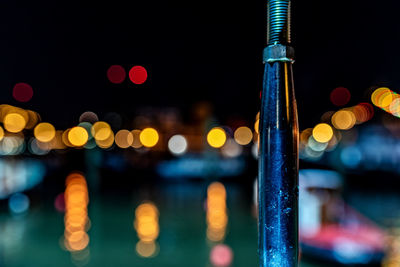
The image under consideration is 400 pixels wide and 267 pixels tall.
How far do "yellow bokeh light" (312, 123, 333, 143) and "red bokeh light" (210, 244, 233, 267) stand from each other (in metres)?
95.7

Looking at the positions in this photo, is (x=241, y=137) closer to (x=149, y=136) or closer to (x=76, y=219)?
(x=149, y=136)

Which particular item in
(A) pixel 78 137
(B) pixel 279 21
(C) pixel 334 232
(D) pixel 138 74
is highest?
(D) pixel 138 74

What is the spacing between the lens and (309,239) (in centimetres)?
652

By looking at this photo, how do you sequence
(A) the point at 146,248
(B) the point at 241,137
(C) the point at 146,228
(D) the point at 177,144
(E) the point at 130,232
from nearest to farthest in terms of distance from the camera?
(A) the point at 146,248 → (E) the point at 130,232 → (C) the point at 146,228 → (D) the point at 177,144 → (B) the point at 241,137

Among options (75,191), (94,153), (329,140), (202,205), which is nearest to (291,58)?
(202,205)

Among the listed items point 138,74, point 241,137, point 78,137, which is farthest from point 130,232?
point 78,137

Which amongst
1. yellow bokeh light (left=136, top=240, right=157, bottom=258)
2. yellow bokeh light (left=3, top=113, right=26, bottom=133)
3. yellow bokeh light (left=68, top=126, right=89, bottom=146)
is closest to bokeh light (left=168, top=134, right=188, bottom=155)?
yellow bokeh light (left=136, top=240, right=157, bottom=258)

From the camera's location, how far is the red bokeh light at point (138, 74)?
964 inches

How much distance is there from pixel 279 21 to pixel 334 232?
5.69m

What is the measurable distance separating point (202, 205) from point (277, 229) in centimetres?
1007

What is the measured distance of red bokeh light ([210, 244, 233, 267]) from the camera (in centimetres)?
615

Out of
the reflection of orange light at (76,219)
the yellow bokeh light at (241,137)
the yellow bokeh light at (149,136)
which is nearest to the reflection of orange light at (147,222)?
the reflection of orange light at (76,219)

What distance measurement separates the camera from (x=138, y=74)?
25172 millimetres

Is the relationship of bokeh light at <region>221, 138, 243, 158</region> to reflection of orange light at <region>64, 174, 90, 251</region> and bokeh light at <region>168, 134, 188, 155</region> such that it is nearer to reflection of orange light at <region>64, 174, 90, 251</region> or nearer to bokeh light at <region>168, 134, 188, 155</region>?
bokeh light at <region>168, 134, 188, 155</region>
